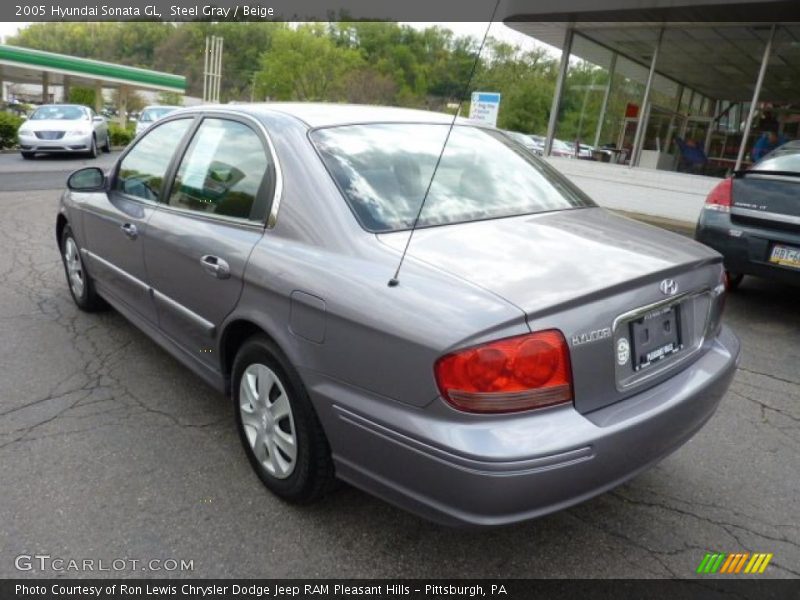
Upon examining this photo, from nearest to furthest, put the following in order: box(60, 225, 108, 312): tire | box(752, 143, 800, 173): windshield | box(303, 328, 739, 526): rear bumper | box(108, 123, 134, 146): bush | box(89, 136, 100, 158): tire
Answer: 1. box(303, 328, 739, 526): rear bumper
2. box(60, 225, 108, 312): tire
3. box(752, 143, 800, 173): windshield
4. box(89, 136, 100, 158): tire
5. box(108, 123, 134, 146): bush

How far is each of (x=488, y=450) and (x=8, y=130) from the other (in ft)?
71.6

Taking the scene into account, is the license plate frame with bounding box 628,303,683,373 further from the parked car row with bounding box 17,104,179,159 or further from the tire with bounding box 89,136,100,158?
the tire with bounding box 89,136,100,158

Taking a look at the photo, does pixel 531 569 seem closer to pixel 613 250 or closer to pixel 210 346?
pixel 613 250

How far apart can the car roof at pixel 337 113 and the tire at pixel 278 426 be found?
1.06 meters

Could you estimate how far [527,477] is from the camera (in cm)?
182

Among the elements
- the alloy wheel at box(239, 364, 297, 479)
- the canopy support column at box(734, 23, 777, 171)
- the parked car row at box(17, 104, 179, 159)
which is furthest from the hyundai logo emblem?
the parked car row at box(17, 104, 179, 159)

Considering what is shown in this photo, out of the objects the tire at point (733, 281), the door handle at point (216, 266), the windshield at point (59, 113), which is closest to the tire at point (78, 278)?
the door handle at point (216, 266)

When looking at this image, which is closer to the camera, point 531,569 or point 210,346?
point 531,569

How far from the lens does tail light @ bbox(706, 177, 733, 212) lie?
5246 mm

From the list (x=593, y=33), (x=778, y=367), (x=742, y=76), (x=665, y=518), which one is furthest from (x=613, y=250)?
(x=742, y=76)

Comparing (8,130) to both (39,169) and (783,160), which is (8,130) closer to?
(39,169)

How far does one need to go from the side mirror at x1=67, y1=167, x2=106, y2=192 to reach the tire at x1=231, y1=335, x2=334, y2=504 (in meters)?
2.12

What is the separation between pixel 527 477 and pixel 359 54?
61.0 meters

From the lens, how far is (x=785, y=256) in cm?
481
